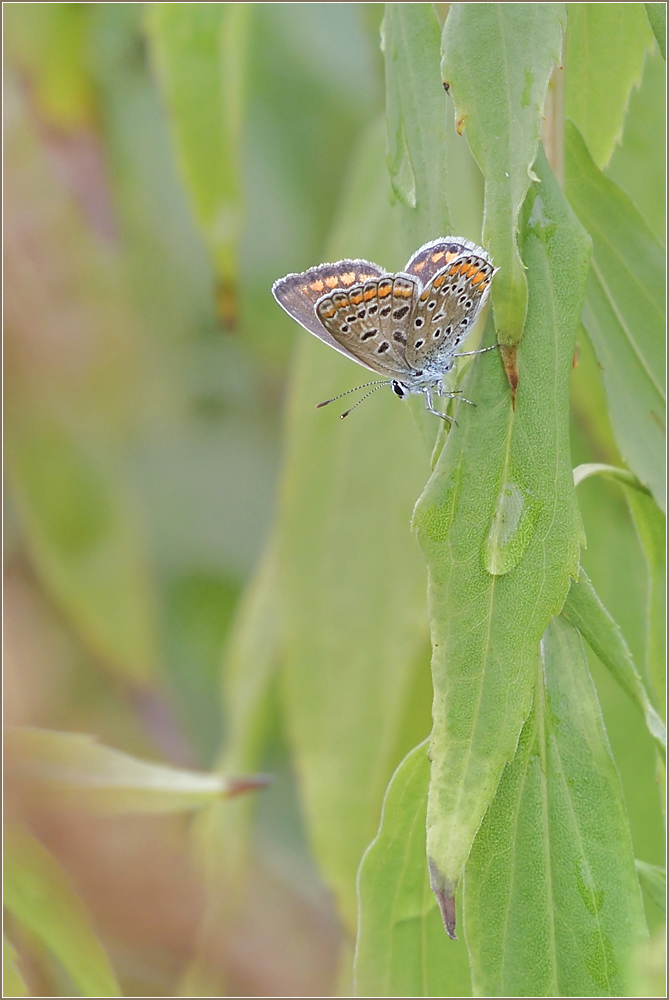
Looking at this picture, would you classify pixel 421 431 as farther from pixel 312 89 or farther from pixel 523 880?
pixel 312 89

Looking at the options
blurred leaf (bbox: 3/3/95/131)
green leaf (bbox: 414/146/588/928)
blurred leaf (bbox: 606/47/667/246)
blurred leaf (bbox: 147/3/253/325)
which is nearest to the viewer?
green leaf (bbox: 414/146/588/928)

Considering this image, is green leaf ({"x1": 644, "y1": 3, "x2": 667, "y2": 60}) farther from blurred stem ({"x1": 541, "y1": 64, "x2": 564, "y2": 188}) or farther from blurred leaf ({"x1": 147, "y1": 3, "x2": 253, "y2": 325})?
blurred leaf ({"x1": 147, "y1": 3, "x2": 253, "y2": 325})

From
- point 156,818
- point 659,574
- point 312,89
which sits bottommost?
point 156,818

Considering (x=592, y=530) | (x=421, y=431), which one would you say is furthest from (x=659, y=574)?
(x=592, y=530)

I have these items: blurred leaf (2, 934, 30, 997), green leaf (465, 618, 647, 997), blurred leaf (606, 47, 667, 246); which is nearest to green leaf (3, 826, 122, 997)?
blurred leaf (2, 934, 30, 997)

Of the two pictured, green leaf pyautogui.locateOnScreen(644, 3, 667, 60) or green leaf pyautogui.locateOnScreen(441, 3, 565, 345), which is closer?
green leaf pyautogui.locateOnScreen(441, 3, 565, 345)

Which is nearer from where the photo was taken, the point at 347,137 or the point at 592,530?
the point at 592,530

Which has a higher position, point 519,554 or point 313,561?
point 519,554
